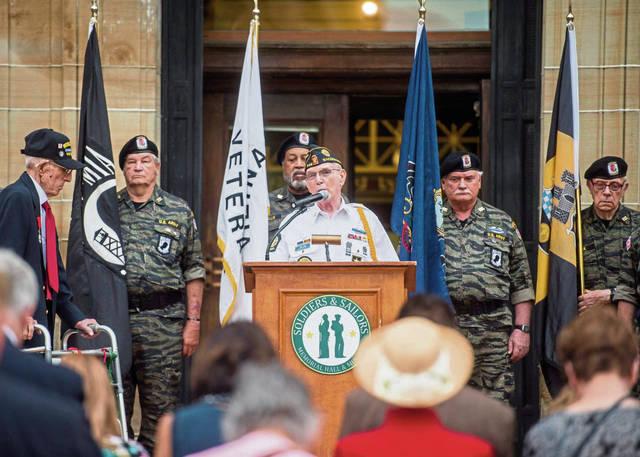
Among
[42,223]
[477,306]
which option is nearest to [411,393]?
[42,223]

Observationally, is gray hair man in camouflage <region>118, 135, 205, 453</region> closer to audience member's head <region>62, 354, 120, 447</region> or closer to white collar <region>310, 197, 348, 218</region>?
white collar <region>310, 197, 348, 218</region>

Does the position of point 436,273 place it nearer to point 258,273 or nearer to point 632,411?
point 258,273

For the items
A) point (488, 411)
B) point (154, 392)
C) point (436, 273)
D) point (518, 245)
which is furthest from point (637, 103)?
point (488, 411)

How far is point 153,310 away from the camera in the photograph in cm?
848

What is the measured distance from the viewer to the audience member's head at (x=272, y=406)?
361 centimetres

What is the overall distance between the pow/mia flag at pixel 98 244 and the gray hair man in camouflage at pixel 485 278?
2.05 meters

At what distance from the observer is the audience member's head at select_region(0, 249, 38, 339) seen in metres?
4.23

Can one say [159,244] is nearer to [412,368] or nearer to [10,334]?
[10,334]

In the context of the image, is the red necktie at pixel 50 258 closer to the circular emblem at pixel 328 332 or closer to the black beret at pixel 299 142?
the circular emblem at pixel 328 332

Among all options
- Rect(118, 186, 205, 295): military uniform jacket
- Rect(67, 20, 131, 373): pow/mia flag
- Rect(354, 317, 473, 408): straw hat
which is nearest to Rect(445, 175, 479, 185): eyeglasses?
Rect(118, 186, 205, 295): military uniform jacket

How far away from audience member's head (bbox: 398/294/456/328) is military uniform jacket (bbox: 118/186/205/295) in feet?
12.0

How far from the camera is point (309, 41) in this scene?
33.8 feet

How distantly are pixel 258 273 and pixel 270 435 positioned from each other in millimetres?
3484

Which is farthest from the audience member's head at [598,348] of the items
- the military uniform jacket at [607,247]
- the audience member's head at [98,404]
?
the military uniform jacket at [607,247]
